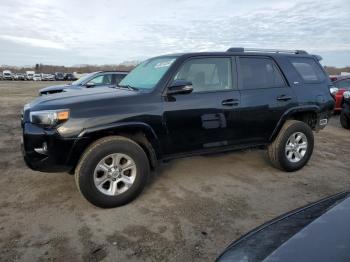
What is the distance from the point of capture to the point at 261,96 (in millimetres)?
5180

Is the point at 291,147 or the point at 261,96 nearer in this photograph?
the point at 261,96

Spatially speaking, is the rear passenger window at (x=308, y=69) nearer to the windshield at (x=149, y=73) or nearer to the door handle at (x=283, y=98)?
the door handle at (x=283, y=98)

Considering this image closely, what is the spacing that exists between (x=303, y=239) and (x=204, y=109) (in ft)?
9.66

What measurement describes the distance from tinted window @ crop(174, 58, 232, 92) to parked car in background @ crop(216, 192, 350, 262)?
2.70m

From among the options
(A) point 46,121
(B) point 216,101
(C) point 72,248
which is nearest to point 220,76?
(B) point 216,101

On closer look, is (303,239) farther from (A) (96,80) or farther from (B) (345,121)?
(A) (96,80)

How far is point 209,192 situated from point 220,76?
1679 millimetres

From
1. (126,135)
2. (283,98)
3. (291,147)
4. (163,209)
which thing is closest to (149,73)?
(126,135)

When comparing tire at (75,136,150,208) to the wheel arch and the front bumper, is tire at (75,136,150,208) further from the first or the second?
the front bumper

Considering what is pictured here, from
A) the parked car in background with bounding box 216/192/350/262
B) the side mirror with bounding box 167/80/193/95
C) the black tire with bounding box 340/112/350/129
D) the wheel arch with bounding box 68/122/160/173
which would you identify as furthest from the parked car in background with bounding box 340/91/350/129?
the parked car in background with bounding box 216/192/350/262

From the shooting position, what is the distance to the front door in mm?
4500

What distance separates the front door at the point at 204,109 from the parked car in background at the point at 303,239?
2.34 m

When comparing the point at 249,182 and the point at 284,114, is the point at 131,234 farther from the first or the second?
the point at 284,114

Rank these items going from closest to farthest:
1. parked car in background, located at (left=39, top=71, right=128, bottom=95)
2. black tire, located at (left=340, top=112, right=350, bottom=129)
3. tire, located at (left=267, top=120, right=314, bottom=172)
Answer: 1. tire, located at (left=267, top=120, right=314, bottom=172)
2. black tire, located at (left=340, top=112, right=350, bottom=129)
3. parked car in background, located at (left=39, top=71, right=128, bottom=95)
